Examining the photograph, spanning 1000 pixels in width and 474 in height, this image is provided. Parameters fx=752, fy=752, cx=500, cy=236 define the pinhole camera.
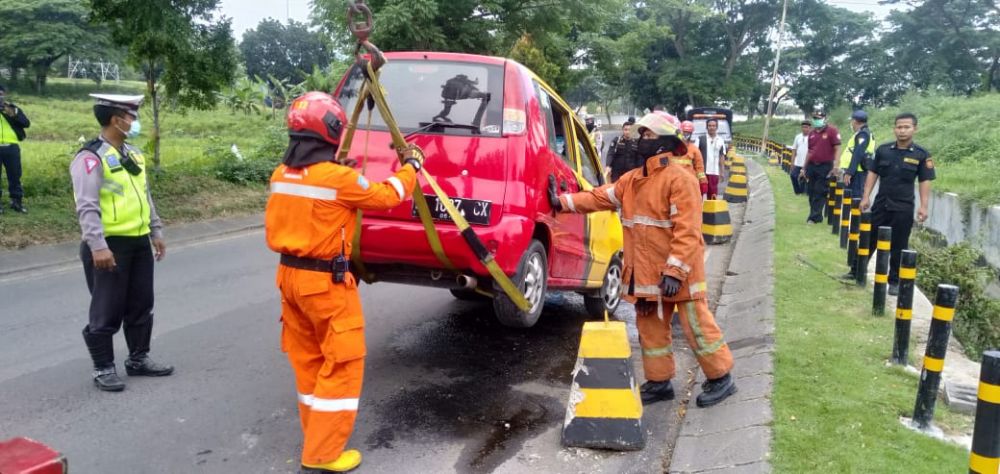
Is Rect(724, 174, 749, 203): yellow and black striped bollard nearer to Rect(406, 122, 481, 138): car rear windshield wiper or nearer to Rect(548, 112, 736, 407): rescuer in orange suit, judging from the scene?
Rect(548, 112, 736, 407): rescuer in orange suit

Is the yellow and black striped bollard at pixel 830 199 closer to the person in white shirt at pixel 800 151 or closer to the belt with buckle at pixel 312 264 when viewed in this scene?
the person in white shirt at pixel 800 151

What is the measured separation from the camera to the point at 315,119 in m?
3.43

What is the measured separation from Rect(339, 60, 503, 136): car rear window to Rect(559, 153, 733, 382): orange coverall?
3.23 feet

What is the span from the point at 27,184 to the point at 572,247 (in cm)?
850

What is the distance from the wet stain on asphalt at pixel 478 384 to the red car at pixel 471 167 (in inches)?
21.0

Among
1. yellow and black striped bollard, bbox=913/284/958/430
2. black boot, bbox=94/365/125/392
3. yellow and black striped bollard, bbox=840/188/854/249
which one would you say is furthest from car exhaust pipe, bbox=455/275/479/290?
yellow and black striped bollard, bbox=840/188/854/249

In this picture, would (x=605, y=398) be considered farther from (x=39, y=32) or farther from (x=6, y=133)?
(x=39, y=32)

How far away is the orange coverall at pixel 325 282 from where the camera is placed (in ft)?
11.3

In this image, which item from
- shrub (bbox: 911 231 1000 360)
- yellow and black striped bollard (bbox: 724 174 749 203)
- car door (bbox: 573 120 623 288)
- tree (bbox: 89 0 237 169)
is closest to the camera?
car door (bbox: 573 120 623 288)

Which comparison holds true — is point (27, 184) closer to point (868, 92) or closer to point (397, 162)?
point (397, 162)

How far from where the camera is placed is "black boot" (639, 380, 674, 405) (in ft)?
15.8

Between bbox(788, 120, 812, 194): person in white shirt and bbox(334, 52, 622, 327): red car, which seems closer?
bbox(334, 52, 622, 327): red car

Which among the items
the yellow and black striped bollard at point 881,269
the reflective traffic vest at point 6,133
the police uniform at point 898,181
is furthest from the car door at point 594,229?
the reflective traffic vest at point 6,133

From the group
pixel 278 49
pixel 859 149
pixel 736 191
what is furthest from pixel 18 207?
pixel 278 49
